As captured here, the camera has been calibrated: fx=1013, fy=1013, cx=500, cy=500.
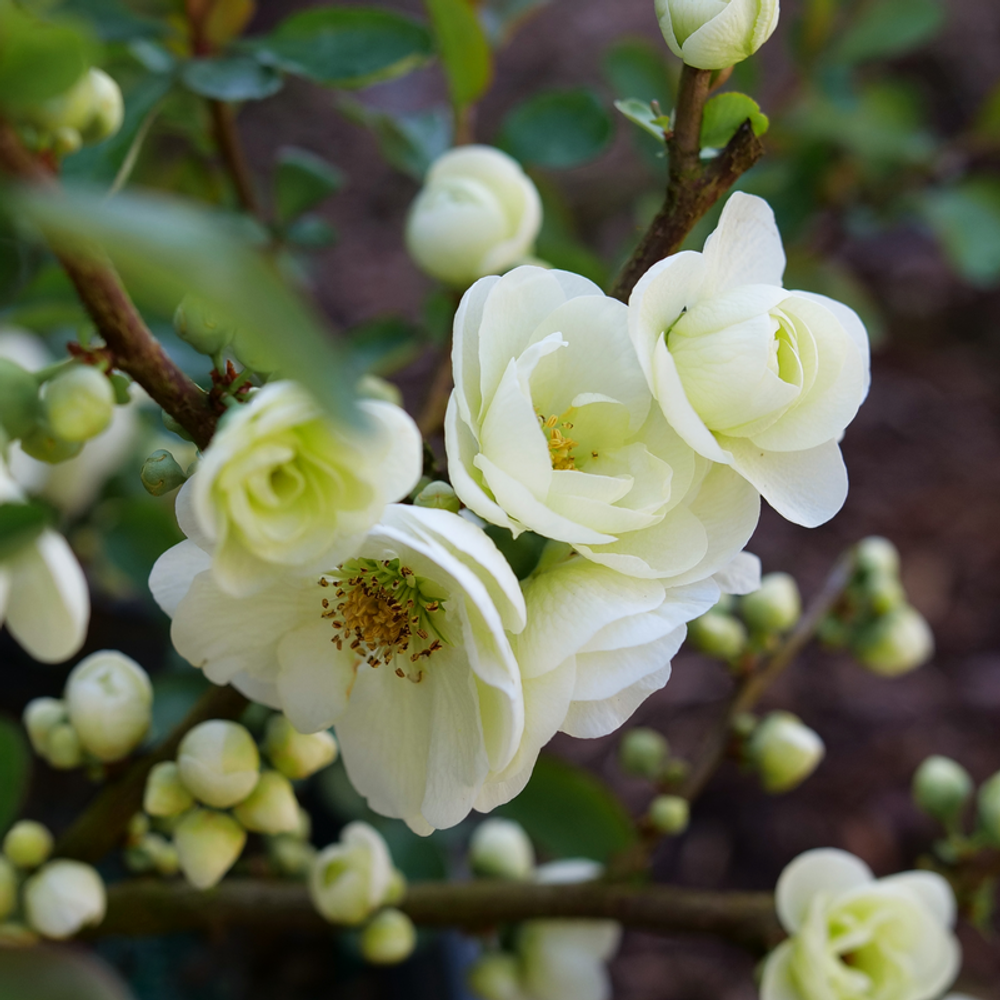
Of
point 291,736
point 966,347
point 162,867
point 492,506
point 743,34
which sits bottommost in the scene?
point 162,867

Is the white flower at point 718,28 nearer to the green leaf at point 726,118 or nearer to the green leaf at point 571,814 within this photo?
the green leaf at point 726,118

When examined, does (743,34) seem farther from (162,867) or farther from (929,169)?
(929,169)

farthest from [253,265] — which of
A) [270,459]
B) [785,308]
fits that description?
[785,308]

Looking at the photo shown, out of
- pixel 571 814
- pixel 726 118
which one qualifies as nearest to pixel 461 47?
pixel 726 118

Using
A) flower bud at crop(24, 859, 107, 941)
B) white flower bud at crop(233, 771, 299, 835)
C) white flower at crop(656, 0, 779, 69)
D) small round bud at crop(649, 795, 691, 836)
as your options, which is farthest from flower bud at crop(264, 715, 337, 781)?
white flower at crop(656, 0, 779, 69)

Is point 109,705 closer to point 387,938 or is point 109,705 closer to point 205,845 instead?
point 205,845

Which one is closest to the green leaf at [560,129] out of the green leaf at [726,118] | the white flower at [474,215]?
the white flower at [474,215]

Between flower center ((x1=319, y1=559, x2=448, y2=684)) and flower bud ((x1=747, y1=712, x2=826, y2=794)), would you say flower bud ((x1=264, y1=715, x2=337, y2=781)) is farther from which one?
flower bud ((x1=747, y1=712, x2=826, y2=794))
